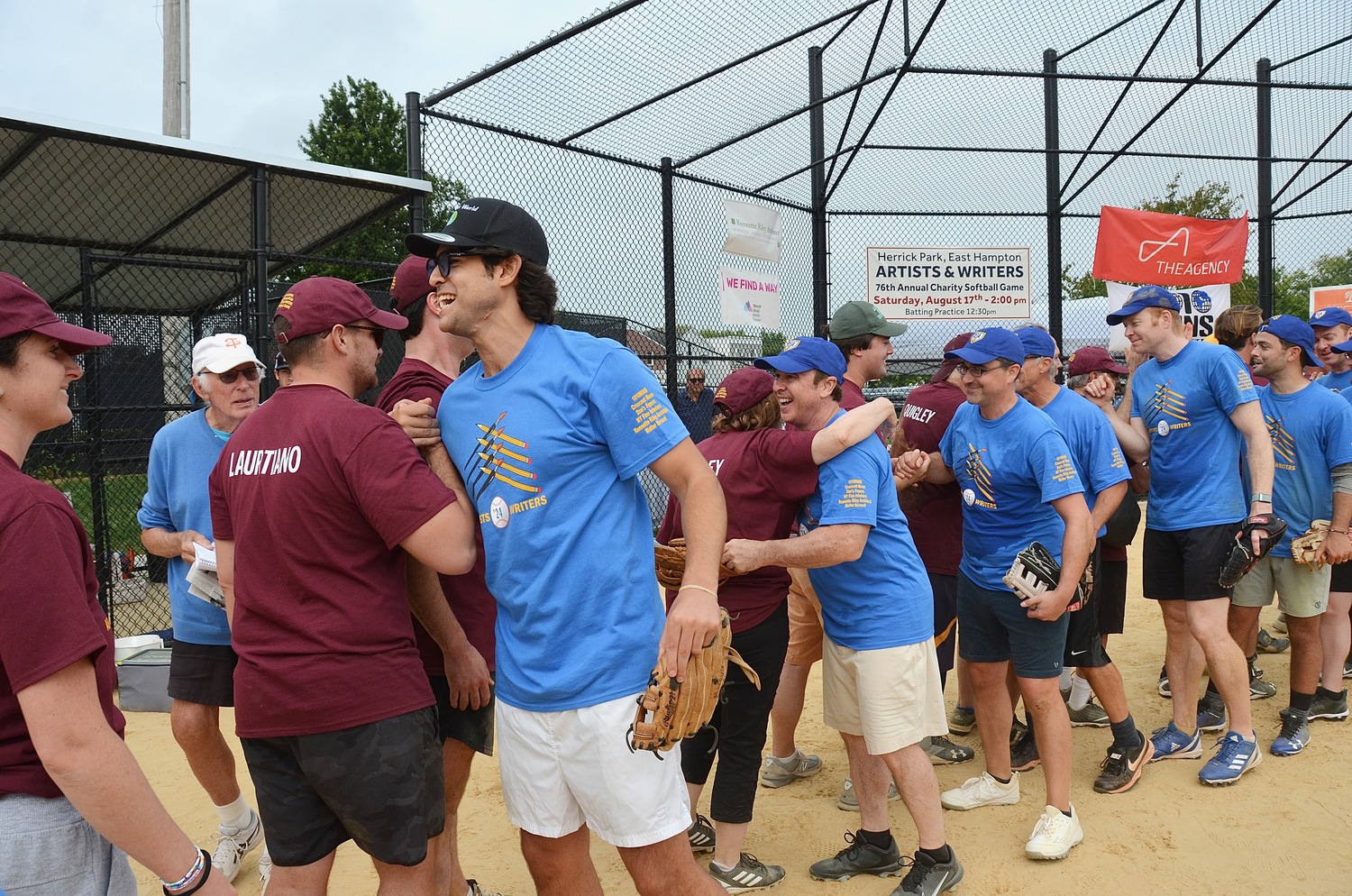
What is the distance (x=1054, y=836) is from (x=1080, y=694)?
193cm

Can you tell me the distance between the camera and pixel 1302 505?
529 cm

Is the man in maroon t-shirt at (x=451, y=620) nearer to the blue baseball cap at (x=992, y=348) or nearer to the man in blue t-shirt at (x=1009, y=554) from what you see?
the blue baseball cap at (x=992, y=348)

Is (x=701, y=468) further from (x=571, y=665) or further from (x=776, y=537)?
(x=776, y=537)

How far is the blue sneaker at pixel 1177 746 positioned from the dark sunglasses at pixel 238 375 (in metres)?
4.57

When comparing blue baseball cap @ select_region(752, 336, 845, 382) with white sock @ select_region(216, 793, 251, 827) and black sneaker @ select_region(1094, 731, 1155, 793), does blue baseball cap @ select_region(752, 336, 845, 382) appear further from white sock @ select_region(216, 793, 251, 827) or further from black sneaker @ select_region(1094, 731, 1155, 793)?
white sock @ select_region(216, 793, 251, 827)

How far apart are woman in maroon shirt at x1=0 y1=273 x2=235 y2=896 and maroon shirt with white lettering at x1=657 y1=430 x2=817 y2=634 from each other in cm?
208

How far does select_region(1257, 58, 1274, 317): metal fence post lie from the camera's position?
34.3 feet

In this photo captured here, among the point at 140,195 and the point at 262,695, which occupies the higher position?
the point at 140,195

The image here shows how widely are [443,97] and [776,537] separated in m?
3.90

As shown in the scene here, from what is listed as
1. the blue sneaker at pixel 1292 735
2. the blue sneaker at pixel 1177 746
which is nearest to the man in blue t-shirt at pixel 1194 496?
the blue sneaker at pixel 1177 746

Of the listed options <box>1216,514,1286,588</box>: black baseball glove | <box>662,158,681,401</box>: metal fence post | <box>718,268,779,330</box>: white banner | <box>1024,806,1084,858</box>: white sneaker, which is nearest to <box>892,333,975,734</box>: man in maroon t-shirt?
<box>1024,806,1084,858</box>: white sneaker

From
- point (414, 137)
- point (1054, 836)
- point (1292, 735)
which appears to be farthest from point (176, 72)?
point (1292, 735)

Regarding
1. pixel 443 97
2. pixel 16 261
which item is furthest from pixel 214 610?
pixel 16 261

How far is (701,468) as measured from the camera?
7.61 ft
